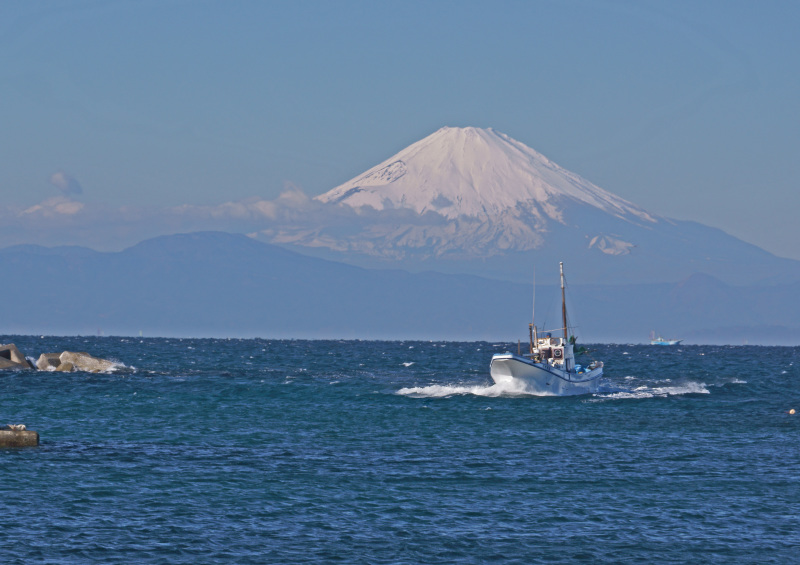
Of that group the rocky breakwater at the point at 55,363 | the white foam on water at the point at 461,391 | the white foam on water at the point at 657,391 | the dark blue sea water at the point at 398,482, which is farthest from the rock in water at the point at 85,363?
the white foam on water at the point at 657,391

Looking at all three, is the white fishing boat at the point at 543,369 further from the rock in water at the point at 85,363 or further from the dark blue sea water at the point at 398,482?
the rock in water at the point at 85,363

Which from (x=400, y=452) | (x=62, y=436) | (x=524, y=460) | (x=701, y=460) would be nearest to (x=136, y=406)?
(x=62, y=436)

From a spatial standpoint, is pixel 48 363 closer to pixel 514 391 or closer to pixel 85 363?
pixel 85 363

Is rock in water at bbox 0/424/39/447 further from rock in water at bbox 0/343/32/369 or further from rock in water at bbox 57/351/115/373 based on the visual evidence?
rock in water at bbox 0/343/32/369

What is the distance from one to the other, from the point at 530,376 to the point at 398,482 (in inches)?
1545

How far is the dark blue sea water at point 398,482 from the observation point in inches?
1172

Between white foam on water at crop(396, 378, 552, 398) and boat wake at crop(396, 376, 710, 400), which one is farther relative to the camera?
boat wake at crop(396, 376, 710, 400)

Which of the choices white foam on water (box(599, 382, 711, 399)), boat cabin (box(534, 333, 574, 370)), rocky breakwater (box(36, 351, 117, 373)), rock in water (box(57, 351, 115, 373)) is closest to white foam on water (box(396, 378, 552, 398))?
boat cabin (box(534, 333, 574, 370))

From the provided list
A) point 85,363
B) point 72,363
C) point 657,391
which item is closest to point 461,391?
point 657,391

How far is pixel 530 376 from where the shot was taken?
7775 cm

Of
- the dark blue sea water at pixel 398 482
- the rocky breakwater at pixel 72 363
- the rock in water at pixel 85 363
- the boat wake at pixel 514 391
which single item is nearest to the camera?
the dark blue sea water at pixel 398 482

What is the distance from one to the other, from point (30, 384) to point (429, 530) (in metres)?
62.0

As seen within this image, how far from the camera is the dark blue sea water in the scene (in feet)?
97.7

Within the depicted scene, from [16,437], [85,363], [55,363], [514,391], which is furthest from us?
[85,363]
